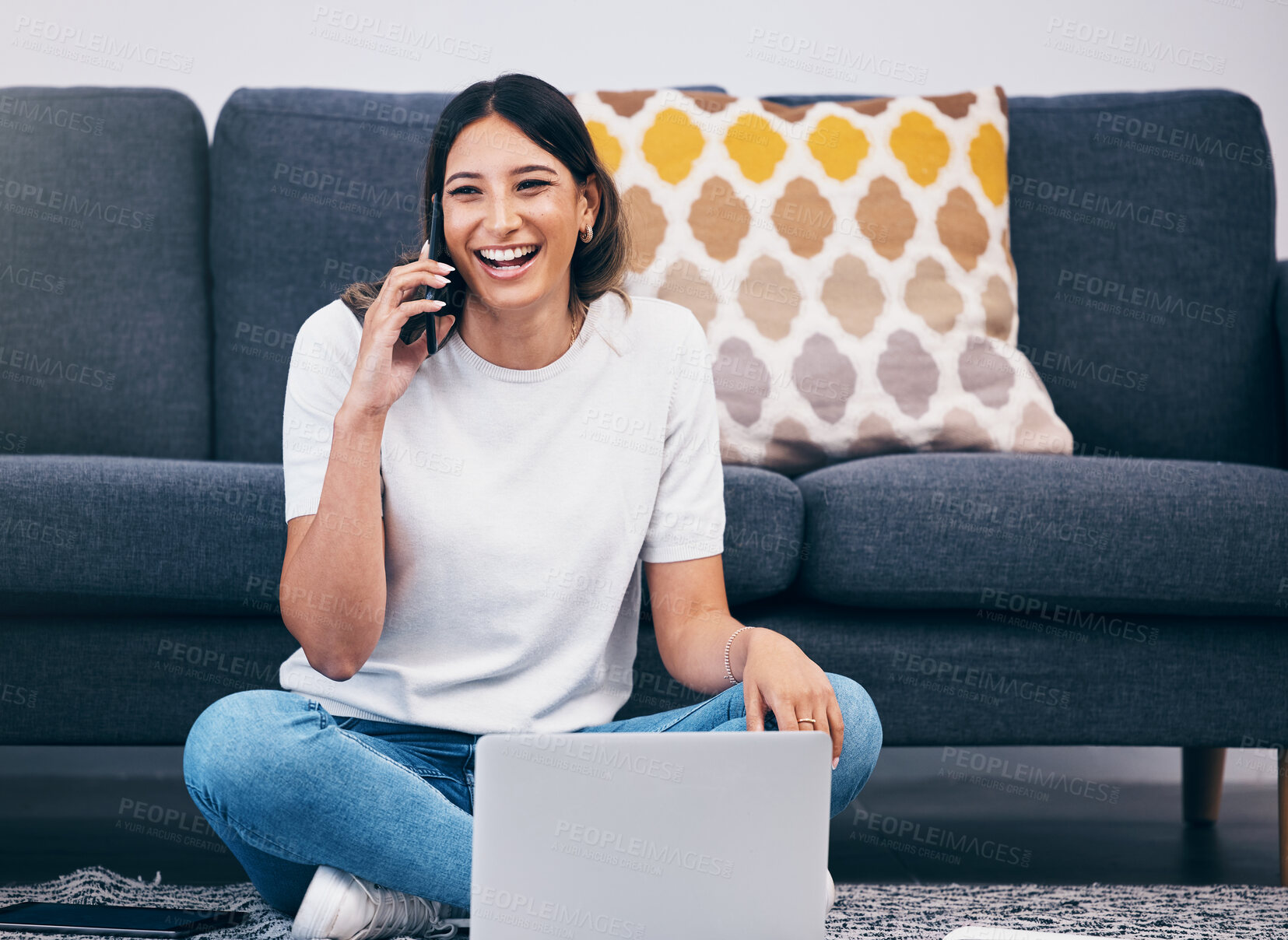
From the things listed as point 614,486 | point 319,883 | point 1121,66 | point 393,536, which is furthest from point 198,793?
point 1121,66

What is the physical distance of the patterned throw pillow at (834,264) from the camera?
1.69 m

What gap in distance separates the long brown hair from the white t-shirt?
0.05 metres

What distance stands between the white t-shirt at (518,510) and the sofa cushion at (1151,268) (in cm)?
95

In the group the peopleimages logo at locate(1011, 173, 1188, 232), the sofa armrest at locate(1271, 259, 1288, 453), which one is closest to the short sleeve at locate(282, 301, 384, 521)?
the peopleimages logo at locate(1011, 173, 1188, 232)

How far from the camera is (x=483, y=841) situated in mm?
778

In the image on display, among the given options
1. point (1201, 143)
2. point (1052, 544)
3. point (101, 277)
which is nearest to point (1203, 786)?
point (1052, 544)

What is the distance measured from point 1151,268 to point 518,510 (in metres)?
1.33

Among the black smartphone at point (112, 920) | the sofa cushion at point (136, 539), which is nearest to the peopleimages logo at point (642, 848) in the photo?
the black smartphone at point (112, 920)

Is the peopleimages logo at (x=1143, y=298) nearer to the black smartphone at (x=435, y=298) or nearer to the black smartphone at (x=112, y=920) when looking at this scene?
the black smartphone at (x=435, y=298)

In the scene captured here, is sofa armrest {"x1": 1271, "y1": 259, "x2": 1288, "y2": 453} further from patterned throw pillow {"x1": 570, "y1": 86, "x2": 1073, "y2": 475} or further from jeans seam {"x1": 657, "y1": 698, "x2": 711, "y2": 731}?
jeans seam {"x1": 657, "y1": 698, "x2": 711, "y2": 731}

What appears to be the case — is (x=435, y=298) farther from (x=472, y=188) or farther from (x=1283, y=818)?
(x=1283, y=818)

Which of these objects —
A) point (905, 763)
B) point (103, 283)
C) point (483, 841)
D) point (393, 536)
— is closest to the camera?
point (483, 841)

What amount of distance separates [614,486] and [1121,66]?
1703mm

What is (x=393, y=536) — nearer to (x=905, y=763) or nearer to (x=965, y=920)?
(x=965, y=920)
